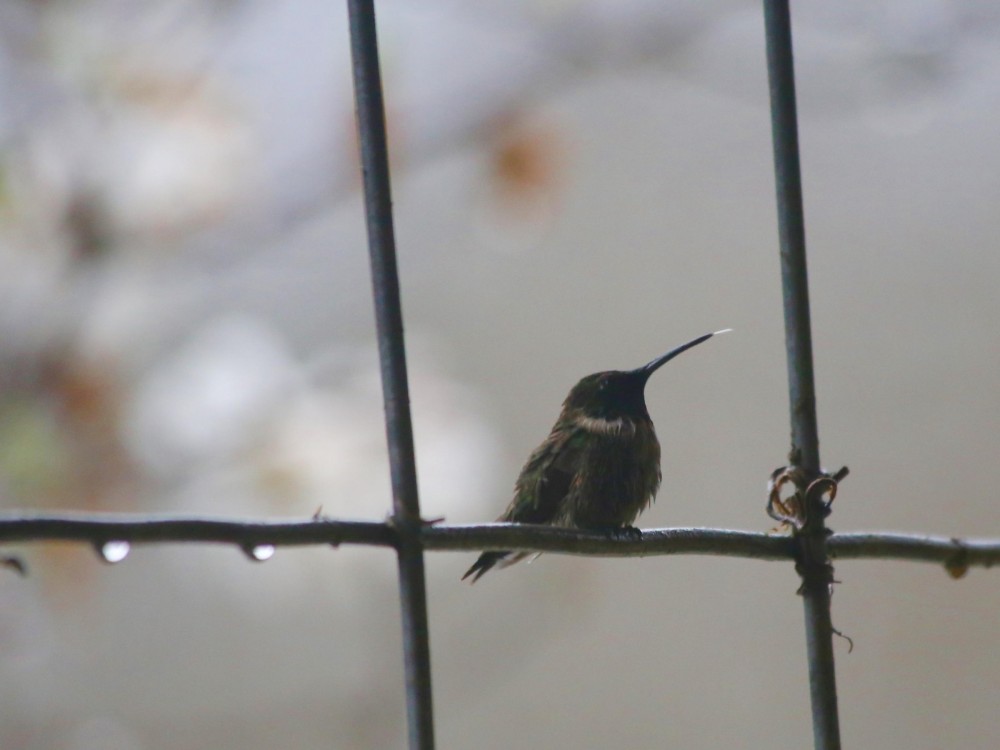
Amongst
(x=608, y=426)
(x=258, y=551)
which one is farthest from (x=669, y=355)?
(x=258, y=551)

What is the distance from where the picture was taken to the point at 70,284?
94 cm

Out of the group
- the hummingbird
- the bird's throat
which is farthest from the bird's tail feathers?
the bird's throat

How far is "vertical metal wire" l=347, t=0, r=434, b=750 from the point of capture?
0.43 meters

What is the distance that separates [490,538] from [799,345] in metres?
0.23

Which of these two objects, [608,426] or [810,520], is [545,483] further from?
[810,520]

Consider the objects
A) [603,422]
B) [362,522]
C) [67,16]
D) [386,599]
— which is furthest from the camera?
[386,599]

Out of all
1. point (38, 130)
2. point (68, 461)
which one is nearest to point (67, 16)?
point (38, 130)

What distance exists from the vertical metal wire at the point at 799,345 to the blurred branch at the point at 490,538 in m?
0.02

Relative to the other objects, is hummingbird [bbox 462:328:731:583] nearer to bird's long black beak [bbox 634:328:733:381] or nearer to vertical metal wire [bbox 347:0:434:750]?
bird's long black beak [bbox 634:328:733:381]

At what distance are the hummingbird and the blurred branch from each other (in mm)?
262

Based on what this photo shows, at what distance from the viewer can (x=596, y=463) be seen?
86 centimetres

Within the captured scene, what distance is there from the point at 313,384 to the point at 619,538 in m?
0.73

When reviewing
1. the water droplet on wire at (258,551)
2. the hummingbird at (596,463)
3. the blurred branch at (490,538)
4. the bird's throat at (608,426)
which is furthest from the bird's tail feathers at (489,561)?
the water droplet on wire at (258,551)

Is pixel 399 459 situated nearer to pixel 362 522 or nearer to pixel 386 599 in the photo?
pixel 362 522
